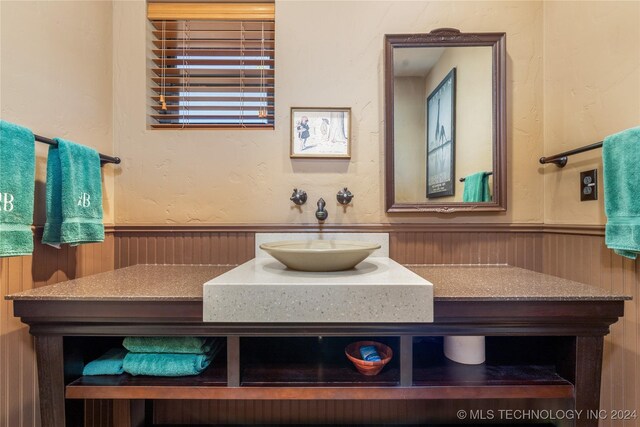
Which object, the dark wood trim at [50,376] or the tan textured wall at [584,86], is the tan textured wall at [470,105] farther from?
the dark wood trim at [50,376]

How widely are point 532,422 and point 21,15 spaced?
2.58 meters

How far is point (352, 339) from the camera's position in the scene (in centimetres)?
123

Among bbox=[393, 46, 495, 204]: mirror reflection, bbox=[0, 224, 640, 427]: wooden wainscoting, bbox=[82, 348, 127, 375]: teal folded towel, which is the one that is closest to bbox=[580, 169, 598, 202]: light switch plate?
bbox=[0, 224, 640, 427]: wooden wainscoting

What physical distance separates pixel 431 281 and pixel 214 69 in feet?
4.55

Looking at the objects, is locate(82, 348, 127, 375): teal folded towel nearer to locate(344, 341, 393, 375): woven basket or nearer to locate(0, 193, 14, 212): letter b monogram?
locate(0, 193, 14, 212): letter b monogram

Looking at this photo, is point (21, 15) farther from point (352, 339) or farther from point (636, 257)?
point (636, 257)

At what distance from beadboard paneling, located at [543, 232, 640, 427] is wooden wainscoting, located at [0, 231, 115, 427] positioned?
208cm

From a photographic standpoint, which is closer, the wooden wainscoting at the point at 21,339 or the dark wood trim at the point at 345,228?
the wooden wainscoting at the point at 21,339

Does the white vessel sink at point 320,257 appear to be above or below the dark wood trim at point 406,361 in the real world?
above

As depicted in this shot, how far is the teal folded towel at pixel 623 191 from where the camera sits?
98cm

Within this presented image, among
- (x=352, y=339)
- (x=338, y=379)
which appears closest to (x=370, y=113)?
(x=352, y=339)

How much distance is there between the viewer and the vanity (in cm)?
89

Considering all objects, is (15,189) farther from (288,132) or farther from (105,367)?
(288,132)

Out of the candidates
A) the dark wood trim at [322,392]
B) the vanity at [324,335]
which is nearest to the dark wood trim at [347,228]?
the vanity at [324,335]
